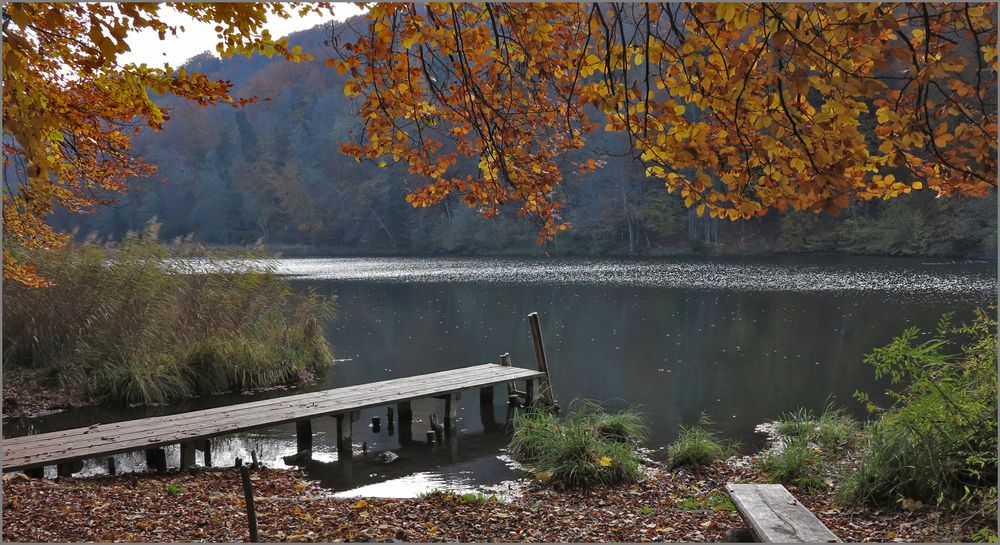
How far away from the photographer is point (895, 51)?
9.36ft

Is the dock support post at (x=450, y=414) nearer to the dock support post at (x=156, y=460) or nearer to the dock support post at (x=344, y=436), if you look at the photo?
the dock support post at (x=344, y=436)

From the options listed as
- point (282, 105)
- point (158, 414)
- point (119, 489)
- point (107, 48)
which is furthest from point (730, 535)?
point (282, 105)

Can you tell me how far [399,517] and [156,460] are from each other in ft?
11.8

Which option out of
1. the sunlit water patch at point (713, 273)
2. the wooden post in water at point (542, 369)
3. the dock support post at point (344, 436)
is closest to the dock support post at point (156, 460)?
the dock support post at point (344, 436)

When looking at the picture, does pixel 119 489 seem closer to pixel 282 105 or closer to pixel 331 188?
pixel 331 188

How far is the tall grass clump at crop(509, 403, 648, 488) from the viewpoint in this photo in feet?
23.4

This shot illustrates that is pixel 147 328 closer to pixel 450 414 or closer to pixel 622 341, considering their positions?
pixel 450 414

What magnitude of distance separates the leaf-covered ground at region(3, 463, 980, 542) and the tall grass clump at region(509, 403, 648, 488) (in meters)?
0.27

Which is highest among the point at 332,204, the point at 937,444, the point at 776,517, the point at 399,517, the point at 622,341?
the point at 332,204

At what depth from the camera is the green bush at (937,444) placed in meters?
4.84

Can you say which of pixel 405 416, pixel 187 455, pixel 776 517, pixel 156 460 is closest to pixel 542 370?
pixel 405 416

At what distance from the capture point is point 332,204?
59469mm

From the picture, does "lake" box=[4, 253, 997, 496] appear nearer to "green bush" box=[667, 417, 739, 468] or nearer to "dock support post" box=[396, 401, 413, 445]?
"dock support post" box=[396, 401, 413, 445]

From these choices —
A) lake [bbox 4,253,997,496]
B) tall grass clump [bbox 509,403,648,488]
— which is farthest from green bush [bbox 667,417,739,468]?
lake [bbox 4,253,997,496]
